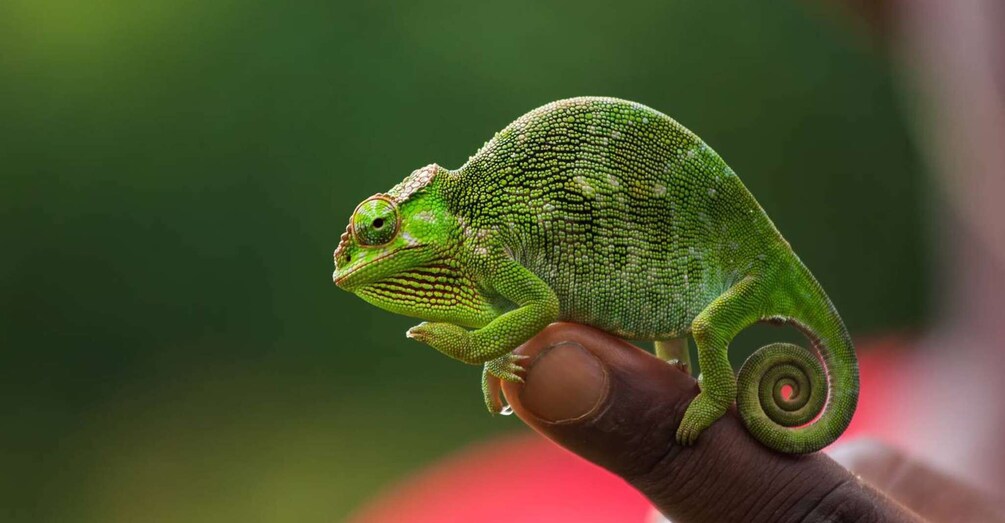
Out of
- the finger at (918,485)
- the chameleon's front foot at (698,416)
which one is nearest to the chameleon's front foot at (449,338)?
the chameleon's front foot at (698,416)

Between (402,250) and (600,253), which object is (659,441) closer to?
(600,253)

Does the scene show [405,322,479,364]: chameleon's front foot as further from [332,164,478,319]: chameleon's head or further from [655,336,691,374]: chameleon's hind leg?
[655,336,691,374]: chameleon's hind leg

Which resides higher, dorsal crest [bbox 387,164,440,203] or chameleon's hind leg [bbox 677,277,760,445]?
dorsal crest [bbox 387,164,440,203]

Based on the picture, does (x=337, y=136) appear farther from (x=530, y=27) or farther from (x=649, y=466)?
(x=649, y=466)

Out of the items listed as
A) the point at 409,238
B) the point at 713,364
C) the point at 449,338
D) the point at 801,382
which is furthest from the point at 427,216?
the point at 801,382

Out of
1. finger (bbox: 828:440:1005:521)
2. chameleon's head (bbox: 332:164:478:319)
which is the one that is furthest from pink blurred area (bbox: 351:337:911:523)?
chameleon's head (bbox: 332:164:478:319)

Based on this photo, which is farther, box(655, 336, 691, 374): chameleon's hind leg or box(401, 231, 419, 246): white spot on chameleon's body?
box(655, 336, 691, 374): chameleon's hind leg

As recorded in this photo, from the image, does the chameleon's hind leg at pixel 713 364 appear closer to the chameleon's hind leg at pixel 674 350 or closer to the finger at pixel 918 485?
the chameleon's hind leg at pixel 674 350
